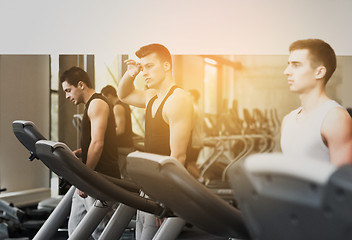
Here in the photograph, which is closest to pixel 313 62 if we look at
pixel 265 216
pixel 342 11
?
pixel 265 216

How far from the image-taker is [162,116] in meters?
3.11

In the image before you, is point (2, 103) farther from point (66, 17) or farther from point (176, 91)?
point (176, 91)

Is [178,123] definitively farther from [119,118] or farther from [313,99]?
[119,118]

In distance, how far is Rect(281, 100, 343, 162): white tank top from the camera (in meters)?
2.16

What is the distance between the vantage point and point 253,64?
4.35 meters

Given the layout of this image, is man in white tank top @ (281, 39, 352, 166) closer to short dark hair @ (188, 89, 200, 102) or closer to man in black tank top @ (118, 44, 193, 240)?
man in black tank top @ (118, 44, 193, 240)

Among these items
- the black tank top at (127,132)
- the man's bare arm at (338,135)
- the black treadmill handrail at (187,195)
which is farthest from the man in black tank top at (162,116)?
the black treadmill handrail at (187,195)

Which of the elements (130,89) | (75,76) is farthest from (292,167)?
(75,76)

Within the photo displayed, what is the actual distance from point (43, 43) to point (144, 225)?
2.04 meters

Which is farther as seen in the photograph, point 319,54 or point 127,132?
point 127,132

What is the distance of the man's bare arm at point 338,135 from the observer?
2.06m

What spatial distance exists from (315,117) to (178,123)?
1.01 meters

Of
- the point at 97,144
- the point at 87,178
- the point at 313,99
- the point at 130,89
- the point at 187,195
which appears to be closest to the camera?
the point at 187,195

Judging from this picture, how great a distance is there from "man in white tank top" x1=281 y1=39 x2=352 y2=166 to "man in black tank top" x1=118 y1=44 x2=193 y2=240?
74 cm
